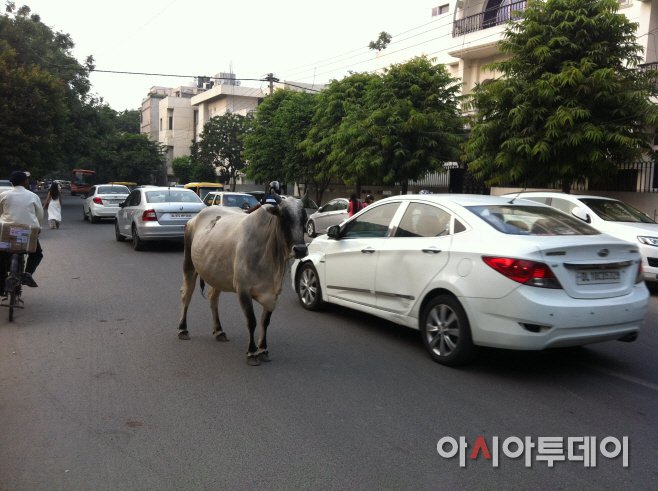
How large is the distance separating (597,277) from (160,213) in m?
11.9

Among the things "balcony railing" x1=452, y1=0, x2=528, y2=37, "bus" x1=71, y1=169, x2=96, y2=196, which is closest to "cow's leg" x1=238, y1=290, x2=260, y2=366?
"balcony railing" x1=452, y1=0, x2=528, y2=37

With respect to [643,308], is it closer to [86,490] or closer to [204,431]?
[204,431]

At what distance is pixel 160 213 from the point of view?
1509 centimetres

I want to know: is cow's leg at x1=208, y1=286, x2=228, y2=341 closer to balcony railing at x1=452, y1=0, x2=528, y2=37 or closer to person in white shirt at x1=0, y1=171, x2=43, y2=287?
person in white shirt at x1=0, y1=171, x2=43, y2=287

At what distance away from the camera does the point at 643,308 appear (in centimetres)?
557

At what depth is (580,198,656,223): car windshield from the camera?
11.7 metres

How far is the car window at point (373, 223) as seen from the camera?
22.9 feet

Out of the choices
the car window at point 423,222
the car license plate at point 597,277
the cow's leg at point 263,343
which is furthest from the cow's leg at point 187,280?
the car license plate at point 597,277

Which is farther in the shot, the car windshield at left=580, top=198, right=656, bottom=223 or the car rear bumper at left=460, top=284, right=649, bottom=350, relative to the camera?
the car windshield at left=580, top=198, right=656, bottom=223

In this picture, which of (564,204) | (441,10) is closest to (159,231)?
(564,204)

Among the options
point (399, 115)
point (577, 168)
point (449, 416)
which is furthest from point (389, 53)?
point (449, 416)

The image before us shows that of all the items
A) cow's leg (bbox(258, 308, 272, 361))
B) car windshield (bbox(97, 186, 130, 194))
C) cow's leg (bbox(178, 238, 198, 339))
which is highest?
car windshield (bbox(97, 186, 130, 194))

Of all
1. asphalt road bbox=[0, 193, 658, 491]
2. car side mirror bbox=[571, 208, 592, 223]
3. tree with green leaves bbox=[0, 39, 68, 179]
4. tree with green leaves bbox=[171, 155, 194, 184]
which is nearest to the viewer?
asphalt road bbox=[0, 193, 658, 491]

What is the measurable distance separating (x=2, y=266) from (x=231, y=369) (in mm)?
4130
